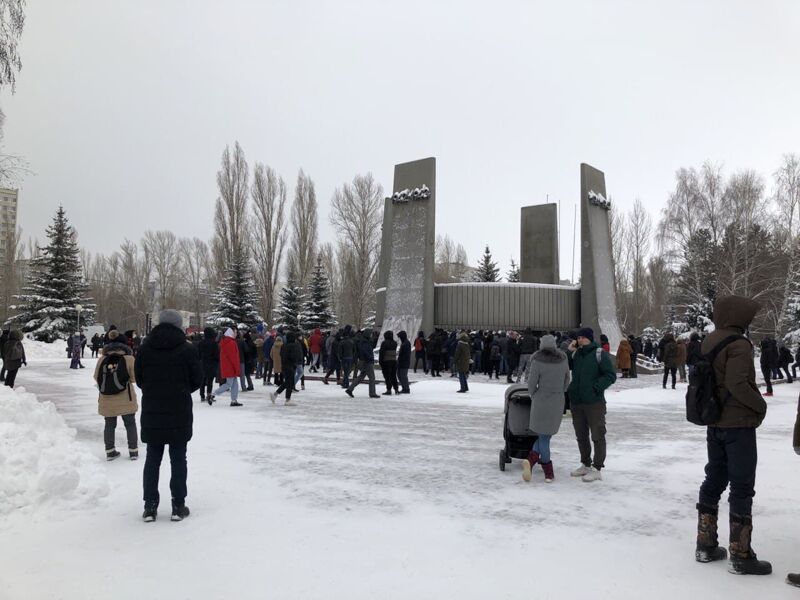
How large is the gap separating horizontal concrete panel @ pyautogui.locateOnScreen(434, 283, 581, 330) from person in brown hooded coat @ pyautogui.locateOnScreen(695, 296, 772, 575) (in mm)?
21080

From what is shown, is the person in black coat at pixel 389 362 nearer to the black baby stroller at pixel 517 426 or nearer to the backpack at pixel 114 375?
the black baby stroller at pixel 517 426

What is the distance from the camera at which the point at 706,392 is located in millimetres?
3924

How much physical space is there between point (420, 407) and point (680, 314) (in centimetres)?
3583

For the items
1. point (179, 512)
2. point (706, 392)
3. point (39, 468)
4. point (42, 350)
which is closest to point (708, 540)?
point (706, 392)

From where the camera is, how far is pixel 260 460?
709cm

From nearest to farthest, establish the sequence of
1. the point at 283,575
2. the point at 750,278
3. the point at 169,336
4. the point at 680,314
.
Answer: the point at 283,575, the point at 169,336, the point at 750,278, the point at 680,314

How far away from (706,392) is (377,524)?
2.68 metres

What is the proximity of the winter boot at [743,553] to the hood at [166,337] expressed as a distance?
Result: 4429 mm

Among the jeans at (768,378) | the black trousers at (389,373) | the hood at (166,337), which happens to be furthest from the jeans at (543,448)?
the jeans at (768,378)

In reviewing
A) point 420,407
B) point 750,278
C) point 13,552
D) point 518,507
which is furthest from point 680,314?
point 13,552

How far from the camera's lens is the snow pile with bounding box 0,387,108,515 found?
16.4 feet

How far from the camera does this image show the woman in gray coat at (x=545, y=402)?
6.23m

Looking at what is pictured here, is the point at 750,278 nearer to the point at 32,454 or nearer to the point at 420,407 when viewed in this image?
the point at 420,407

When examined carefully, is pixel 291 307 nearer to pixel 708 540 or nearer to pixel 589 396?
pixel 589 396
